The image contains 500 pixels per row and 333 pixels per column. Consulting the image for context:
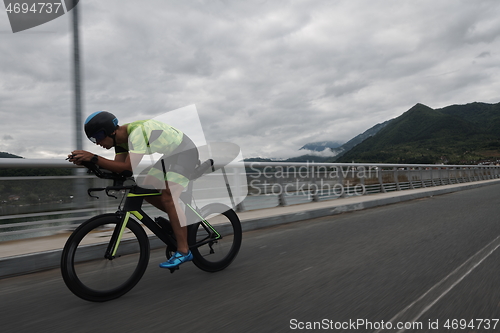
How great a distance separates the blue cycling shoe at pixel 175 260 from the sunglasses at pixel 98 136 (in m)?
1.28

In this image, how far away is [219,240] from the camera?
14.2 ft

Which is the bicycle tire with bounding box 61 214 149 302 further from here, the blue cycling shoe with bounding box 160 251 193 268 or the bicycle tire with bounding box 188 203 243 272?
the bicycle tire with bounding box 188 203 243 272

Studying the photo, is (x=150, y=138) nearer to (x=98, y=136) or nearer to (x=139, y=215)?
(x=98, y=136)

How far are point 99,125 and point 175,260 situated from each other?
1.43 m

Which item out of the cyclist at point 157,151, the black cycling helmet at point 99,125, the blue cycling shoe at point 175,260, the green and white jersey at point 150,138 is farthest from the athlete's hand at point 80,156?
the blue cycling shoe at point 175,260

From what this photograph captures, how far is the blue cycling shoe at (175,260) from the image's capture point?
3666 millimetres

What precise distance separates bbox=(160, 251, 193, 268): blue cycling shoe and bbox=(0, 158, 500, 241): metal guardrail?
3.06 m

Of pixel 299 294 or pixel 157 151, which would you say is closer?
pixel 299 294

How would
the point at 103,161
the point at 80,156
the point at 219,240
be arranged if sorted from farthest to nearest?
the point at 219,240, the point at 103,161, the point at 80,156

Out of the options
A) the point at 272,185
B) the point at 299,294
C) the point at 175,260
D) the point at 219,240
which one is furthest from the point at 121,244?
the point at 272,185

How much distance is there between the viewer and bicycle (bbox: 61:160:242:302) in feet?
10.5

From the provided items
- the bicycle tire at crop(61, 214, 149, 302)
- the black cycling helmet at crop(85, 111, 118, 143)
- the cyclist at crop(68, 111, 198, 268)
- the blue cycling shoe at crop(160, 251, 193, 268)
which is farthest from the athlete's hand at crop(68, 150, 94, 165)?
the blue cycling shoe at crop(160, 251, 193, 268)

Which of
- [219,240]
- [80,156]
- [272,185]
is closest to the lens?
[80,156]

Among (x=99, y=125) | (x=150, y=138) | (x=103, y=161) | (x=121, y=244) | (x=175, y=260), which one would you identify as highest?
(x=99, y=125)
